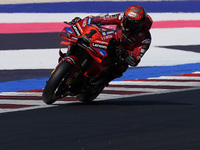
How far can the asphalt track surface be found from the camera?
7.97 metres

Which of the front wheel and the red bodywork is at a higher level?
the red bodywork

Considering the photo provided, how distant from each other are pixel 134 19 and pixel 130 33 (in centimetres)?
36

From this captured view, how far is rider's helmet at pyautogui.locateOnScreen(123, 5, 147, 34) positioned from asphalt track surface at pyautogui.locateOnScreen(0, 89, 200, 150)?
3.91 ft

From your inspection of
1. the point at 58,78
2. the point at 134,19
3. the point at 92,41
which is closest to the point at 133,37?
the point at 134,19

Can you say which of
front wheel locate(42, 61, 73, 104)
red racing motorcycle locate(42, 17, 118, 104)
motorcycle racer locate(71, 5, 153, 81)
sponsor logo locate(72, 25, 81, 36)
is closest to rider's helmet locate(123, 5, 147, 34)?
motorcycle racer locate(71, 5, 153, 81)

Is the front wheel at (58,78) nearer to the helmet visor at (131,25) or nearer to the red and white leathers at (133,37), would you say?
the red and white leathers at (133,37)

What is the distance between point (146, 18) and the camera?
1130 centimetres

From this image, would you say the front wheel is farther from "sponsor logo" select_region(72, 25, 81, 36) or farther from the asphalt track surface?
"sponsor logo" select_region(72, 25, 81, 36)

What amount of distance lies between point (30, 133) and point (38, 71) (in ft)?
25.5

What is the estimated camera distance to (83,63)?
10969mm

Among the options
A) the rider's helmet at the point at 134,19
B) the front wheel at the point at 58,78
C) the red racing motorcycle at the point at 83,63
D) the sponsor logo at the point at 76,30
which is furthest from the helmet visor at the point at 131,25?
the front wheel at the point at 58,78

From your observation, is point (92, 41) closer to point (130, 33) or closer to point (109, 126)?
point (130, 33)

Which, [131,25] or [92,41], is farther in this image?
[131,25]

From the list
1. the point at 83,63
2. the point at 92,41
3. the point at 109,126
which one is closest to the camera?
the point at 109,126
